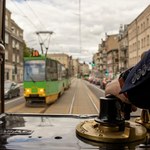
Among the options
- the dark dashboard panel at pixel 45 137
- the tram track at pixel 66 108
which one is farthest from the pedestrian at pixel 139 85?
the tram track at pixel 66 108

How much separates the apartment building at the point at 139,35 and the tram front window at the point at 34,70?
95.9ft

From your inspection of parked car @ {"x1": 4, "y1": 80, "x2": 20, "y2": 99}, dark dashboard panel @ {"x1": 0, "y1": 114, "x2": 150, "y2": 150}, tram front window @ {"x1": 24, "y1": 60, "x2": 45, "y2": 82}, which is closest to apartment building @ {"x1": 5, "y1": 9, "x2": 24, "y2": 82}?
parked car @ {"x1": 4, "y1": 80, "x2": 20, "y2": 99}

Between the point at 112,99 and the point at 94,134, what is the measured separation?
0.17 meters

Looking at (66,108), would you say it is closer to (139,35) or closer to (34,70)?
(34,70)

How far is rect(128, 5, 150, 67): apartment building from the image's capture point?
50031 millimetres

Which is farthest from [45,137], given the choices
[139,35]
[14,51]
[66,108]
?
[14,51]

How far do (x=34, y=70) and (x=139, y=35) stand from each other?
41.3m

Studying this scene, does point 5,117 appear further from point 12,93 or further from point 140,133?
point 12,93

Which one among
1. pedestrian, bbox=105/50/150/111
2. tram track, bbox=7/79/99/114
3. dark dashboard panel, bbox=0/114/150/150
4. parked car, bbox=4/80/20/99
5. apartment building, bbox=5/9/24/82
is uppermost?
apartment building, bbox=5/9/24/82

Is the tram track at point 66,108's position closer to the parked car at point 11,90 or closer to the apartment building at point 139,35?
the parked car at point 11,90

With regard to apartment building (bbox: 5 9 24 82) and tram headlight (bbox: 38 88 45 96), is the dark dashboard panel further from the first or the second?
apartment building (bbox: 5 9 24 82)

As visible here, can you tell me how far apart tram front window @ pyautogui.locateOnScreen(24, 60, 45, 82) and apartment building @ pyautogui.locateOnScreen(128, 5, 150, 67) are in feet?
95.9

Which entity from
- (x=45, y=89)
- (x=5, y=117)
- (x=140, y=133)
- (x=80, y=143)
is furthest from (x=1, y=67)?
(x=45, y=89)

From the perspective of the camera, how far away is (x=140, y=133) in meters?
1.41
